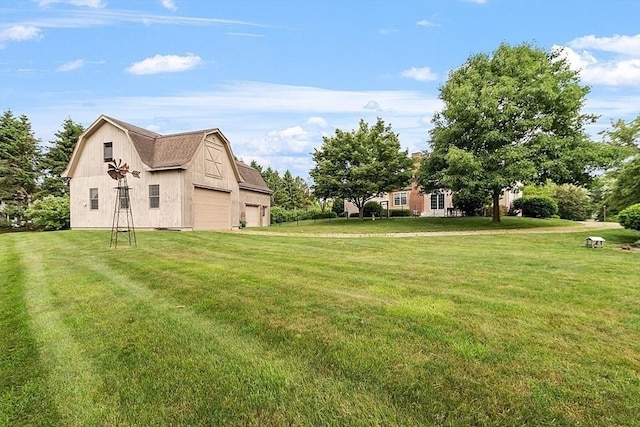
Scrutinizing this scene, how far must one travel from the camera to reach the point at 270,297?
4.60m

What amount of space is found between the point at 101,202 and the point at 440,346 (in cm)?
2064

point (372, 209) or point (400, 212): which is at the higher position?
point (372, 209)

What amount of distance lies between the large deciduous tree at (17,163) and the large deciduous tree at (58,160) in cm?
84

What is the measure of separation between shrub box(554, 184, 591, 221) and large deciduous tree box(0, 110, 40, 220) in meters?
46.7

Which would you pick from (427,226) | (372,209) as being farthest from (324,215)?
(427,226)

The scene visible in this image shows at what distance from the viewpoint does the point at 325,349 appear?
10.0 feet

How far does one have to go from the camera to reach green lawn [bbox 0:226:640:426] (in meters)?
2.25

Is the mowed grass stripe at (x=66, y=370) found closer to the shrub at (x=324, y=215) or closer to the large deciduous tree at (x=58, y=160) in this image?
the shrub at (x=324, y=215)

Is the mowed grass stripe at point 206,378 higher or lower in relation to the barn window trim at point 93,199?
lower

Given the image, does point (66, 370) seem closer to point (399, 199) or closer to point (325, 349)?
point (325, 349)

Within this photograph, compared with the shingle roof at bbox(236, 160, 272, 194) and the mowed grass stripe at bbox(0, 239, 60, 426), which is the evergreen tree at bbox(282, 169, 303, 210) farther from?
the mowed grass stripe at bbox(0, 239, 60, 426)

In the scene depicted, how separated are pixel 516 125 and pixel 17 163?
3973 centimetres

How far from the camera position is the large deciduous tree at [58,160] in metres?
31.9

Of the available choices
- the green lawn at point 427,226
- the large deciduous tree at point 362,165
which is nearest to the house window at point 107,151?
the green lawn at point 427,226
